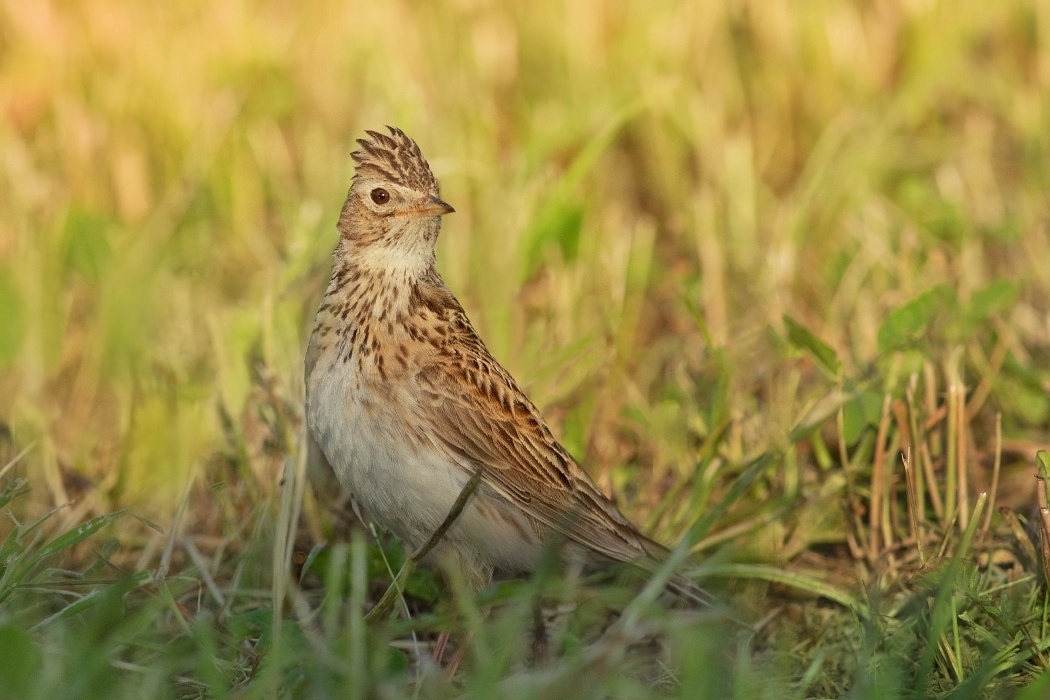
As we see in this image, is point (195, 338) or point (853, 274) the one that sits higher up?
point (853, 274)

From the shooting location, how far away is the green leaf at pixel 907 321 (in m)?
4.66

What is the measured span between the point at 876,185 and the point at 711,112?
110 cm

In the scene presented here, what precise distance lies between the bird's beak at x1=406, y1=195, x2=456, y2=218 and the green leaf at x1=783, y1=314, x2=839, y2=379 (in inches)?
51.2

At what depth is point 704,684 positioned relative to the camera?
120 inches

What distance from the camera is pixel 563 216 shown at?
613 cm

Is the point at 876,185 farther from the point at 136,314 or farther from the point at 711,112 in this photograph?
the point at 136,314

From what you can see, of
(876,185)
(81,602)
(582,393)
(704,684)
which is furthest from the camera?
(876,185)

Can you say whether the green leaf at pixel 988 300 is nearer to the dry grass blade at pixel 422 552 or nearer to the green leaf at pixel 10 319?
the dry grass blade at pixel 422 552

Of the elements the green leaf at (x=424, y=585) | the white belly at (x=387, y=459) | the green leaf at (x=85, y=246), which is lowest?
the green leaf at (x=424, y=585)

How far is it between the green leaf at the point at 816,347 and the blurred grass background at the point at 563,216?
229 millimetres

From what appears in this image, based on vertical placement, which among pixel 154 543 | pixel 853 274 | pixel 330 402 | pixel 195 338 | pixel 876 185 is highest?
pixel 876 185

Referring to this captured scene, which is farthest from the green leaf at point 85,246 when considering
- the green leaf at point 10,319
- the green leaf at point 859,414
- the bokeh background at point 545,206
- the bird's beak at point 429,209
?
the green leaf at point 859,414

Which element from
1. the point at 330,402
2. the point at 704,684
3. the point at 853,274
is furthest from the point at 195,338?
the point at 704,684

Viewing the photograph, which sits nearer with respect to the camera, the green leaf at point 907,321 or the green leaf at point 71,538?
the green leaf at point 71,538
